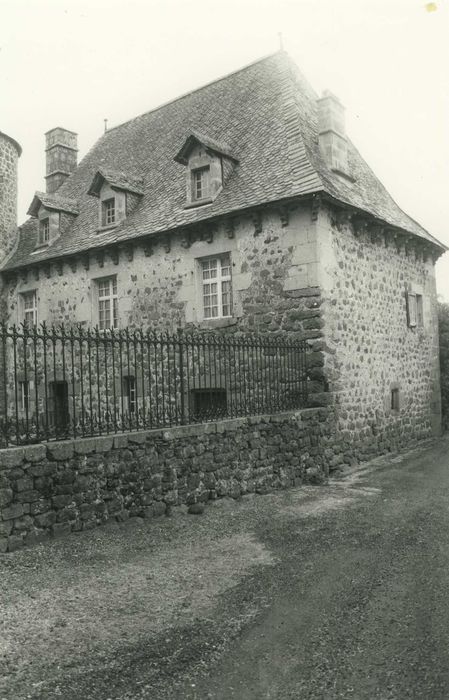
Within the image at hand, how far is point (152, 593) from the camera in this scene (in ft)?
17.2

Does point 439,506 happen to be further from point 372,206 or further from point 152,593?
point 372,206

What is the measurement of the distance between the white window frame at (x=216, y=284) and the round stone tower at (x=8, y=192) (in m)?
8.58

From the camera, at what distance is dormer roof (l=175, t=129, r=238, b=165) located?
13.1 meters

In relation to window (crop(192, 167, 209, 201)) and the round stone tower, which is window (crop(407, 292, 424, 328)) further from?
the round stone tower

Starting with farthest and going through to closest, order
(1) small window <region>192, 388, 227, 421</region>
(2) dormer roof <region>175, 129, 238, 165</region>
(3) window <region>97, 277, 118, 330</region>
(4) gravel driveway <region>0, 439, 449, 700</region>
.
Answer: (3) window <region>97, 277, 118, 330</region>, (2) dormer roof <region>175, 129, 238, 165</region>, (1) small window <region>192, 388, 227, 421</region>, (4) gravel driveway <region>0, 439, 449, 700</region>

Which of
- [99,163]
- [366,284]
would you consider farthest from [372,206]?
[99,163]

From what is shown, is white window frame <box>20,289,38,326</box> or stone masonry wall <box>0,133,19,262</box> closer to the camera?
white window frame <box>20,289,38,326</box>

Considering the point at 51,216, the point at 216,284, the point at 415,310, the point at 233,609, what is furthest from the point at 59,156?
the point at 233,609

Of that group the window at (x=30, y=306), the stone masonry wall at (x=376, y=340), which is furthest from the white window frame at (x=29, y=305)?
the stone masonry wall at (x=376, y=340)

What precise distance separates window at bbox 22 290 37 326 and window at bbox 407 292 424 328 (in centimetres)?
1082

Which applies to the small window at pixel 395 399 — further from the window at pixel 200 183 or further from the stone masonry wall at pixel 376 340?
the window at pixel 200 183

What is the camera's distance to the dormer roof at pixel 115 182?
50.2ft

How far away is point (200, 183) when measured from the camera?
45.5ft

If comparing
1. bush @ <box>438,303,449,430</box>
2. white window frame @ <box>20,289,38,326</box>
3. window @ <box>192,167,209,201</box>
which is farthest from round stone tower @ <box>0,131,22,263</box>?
bush @ <box>438,303,449,430</box>
